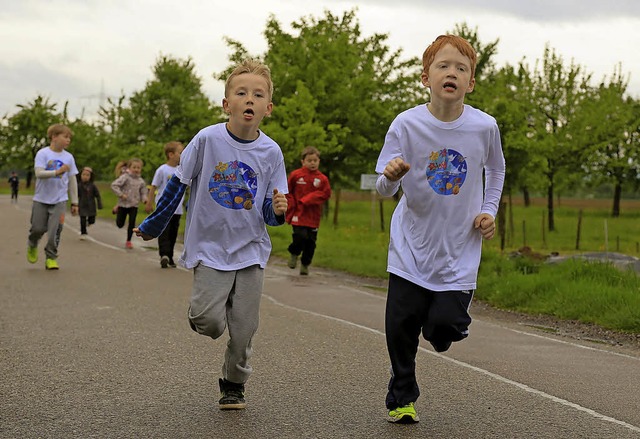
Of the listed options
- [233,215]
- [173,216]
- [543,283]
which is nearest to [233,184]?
[233,215]

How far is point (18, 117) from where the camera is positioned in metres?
89.4

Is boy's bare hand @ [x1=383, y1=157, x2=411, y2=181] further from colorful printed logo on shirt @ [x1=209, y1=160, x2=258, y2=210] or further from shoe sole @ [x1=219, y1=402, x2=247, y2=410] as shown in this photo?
shoe sole @ [x1=219, y1=402, x2=247, y2=410]

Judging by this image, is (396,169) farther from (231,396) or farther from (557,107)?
(557,107)

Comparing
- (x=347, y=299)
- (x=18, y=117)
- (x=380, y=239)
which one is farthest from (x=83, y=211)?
(x=18, y=117)

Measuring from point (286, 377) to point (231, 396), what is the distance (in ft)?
3.33

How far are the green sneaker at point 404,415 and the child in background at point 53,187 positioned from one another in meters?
9.34

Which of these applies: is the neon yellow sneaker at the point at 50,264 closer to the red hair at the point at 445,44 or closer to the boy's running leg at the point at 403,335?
the boy's running leg at the point at 403,335

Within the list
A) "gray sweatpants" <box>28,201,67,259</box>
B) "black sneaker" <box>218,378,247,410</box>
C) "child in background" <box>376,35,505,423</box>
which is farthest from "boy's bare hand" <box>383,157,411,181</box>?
"gray sweatpants" <box>28,201,67,259</box>

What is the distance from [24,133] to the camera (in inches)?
3548

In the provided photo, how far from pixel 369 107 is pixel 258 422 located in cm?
3620

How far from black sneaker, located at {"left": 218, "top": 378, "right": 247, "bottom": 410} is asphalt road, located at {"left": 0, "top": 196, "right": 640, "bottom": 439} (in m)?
0.08

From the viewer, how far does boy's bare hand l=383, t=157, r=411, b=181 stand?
16.8 feet

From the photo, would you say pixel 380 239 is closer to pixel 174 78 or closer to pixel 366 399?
pixel 366 399

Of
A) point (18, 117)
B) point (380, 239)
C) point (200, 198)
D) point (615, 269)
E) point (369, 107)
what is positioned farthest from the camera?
point (18, 117)
